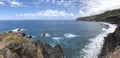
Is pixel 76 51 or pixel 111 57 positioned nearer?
pixel 111 57

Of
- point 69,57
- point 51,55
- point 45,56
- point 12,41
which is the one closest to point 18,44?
point 12,41

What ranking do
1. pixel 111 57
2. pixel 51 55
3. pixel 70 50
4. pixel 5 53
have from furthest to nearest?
pixel 70 50, pixel 51 55, pixel 111 57, pixel 5 53

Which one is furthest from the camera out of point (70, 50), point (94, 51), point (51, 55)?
point (70, 50)

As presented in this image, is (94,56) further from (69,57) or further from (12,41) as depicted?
(12,41)

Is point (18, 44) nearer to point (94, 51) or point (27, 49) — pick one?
point (27, 49)

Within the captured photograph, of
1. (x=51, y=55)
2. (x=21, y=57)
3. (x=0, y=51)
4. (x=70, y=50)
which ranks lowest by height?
(x=70, y=50)

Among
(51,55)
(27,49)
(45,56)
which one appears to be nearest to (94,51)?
(51,55)

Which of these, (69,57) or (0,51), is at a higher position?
(0,51)

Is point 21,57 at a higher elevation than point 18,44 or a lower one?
lower

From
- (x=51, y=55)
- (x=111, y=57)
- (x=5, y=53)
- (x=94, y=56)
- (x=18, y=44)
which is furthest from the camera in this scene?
(x=94, y=56)
